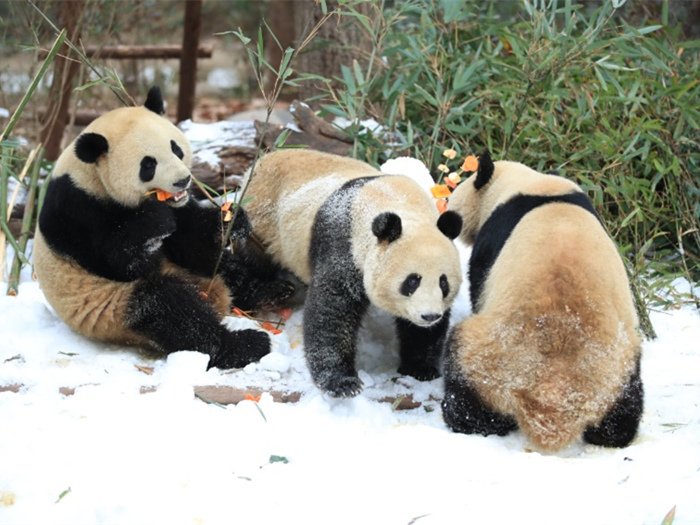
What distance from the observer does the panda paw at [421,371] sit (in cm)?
392

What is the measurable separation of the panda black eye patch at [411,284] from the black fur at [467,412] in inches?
12.2

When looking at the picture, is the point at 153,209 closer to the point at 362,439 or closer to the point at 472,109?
the point at 362,439

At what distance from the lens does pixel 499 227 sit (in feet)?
12.6

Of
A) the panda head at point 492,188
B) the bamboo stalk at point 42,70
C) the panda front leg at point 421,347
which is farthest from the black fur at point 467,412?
the bamboo stalk at point 42,70

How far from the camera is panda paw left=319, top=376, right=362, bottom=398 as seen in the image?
351 cm

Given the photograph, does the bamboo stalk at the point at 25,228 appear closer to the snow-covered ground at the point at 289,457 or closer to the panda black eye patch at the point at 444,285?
the snow-covered ground at the point at 289,457

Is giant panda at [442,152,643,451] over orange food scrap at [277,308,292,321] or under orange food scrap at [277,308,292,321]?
over

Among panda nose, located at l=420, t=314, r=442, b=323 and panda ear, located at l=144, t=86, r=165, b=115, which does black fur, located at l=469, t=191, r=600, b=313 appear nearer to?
panda nose, located at l=420, t=314, r=442, b=323

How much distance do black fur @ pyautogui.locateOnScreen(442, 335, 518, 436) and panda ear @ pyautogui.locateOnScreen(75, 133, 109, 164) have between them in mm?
1923

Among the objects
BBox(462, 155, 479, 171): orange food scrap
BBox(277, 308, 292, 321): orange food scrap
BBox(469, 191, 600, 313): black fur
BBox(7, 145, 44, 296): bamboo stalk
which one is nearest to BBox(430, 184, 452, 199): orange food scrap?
BBox(462, 155, 479, 171): orange food scrap

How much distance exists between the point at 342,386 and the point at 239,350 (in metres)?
0.70

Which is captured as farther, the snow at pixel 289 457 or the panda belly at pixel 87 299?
the panda belly at pixel 87 299

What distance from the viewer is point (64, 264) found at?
4.10 metres

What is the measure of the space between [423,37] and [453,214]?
8.82 ft
